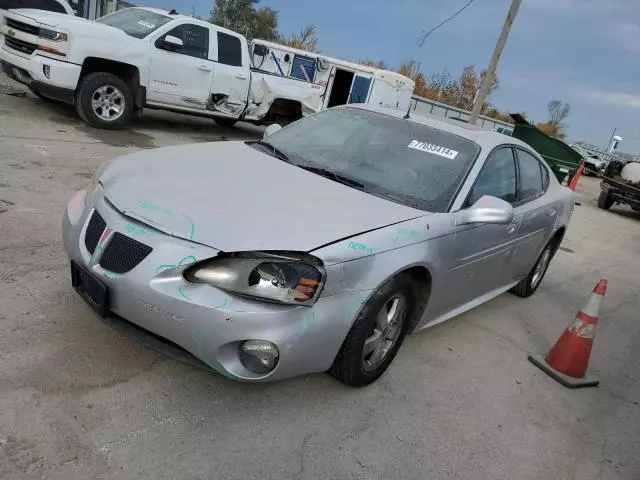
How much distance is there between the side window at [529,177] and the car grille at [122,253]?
9.96ft

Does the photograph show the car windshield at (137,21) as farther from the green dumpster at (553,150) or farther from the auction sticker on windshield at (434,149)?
the green dumpster at (553,150)

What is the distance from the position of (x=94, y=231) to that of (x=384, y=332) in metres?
1.66

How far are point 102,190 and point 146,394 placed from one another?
1097mm

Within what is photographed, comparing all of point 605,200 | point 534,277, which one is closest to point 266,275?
point 534,277

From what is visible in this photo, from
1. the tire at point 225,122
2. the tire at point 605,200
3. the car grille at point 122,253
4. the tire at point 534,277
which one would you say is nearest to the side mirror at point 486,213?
the car grille at point 122,253

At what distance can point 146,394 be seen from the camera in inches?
107

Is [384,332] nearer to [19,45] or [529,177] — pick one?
[529,177]

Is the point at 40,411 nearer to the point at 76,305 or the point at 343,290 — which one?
the point at 76,305

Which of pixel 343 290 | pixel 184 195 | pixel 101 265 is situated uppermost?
pixel 184 195

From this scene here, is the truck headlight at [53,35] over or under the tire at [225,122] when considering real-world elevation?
over

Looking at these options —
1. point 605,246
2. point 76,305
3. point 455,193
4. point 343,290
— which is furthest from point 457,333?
point 605,246

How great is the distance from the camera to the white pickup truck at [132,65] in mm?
7879

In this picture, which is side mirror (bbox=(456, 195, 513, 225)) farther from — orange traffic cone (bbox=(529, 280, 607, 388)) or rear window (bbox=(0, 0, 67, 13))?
rear window (bbox=(0, 0, 67, 13))

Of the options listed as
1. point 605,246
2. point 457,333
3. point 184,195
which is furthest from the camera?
point 605,246
